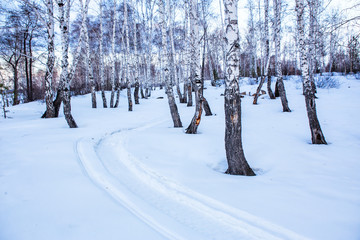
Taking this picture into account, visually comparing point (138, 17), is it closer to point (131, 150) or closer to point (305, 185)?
point (131, 150)

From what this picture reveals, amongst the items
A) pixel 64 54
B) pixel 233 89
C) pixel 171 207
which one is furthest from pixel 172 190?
pixel 64 54

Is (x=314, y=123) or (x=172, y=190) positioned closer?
(x=172, y=190)

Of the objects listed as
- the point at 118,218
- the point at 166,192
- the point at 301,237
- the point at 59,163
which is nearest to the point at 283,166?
the point at 301,237

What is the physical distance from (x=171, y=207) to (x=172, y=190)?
1.59 ft

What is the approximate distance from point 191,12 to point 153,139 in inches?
188

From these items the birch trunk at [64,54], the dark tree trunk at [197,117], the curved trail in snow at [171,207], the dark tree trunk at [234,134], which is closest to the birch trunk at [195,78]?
the dark tree trunk at [197,117]

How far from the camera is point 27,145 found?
5.34 meters

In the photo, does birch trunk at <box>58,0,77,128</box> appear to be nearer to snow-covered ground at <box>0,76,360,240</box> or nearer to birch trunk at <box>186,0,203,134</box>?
snow-covered ground at <box>0,76,360,240</box>

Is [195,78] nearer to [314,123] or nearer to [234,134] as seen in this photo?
[234,134]

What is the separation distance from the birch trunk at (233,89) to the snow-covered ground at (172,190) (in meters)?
0.40

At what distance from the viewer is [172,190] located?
11.1 ft

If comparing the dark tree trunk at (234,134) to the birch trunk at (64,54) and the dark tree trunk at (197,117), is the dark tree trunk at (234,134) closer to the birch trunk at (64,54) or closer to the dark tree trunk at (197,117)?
the dark tree trunk at (197,117)

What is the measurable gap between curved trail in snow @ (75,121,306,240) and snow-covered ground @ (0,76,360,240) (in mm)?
13

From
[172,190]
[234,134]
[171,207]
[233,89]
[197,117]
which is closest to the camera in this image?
[171,207]
